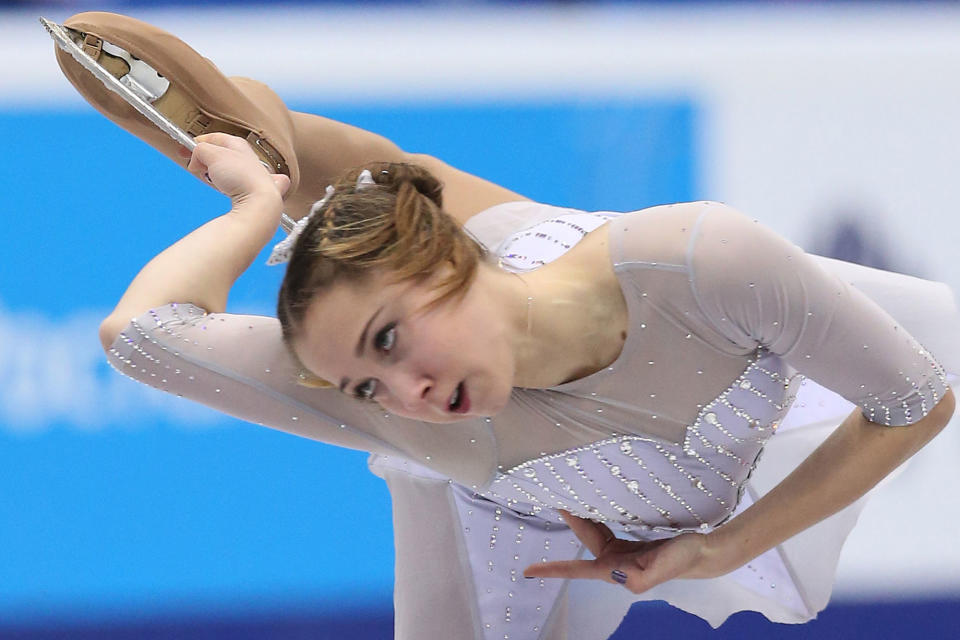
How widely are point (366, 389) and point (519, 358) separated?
14cm

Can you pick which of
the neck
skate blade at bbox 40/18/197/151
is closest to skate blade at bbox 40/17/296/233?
skate blade at bbox 40/18/197/151

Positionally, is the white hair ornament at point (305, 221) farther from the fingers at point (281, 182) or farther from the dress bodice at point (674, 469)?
the dress bodice at point (674, 469)

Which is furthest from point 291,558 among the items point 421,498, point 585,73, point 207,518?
point 585,73

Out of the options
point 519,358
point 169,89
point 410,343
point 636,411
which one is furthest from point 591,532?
point 169,89

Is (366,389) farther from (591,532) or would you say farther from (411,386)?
(591,532)

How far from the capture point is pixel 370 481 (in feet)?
7.00

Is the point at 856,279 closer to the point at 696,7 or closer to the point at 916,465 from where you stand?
the point at 916,465

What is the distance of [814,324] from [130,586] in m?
1.44

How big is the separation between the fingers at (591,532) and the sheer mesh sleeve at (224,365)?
0.30m

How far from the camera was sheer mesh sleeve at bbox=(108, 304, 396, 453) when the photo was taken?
1061mm

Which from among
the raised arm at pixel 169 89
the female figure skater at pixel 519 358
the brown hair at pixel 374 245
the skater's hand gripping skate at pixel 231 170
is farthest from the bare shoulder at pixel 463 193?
the brown hair at pixel 374 245

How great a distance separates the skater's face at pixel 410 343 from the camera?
93 cm

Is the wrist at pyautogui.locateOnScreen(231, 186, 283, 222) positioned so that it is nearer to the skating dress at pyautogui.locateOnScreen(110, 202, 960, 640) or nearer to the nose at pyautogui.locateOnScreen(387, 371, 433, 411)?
the skating dress at pyautogui.locateOnScreen(110, 202, 960, 640)

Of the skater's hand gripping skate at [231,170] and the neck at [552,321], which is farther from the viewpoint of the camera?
the skater's hand gripping skate at [231,170]
